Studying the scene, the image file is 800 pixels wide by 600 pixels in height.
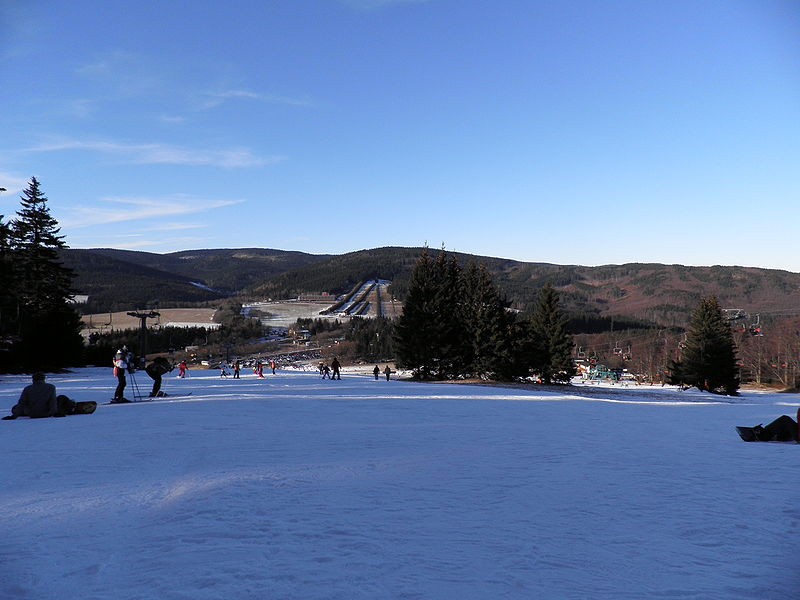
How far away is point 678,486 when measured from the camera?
26.6 feet

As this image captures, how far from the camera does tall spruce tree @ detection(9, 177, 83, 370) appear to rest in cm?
4381

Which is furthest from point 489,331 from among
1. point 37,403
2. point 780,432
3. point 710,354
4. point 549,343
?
point 37,403

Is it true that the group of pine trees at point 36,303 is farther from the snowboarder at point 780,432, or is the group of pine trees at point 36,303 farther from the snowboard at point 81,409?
the snowboarder at point 780,432

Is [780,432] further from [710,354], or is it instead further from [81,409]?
[710,354]

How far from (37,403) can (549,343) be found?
4877cm

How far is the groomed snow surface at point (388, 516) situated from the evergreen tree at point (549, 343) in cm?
4189

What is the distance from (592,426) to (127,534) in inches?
477

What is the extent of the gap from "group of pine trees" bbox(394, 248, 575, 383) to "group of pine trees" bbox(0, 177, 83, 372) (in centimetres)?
2500

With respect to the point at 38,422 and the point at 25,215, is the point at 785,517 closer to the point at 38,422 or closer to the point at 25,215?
the point at 38,422

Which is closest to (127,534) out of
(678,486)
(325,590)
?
(325,590)

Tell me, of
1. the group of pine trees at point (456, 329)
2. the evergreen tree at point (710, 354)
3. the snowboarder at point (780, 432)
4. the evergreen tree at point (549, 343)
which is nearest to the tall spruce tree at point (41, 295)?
the group of pine trees at point (456, 329)

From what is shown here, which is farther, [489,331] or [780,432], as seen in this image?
[489,331]

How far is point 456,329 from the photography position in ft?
162

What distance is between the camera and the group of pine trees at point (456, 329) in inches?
1890
